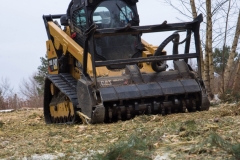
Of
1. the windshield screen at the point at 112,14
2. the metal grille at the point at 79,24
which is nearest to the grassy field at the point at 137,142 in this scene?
the windshield screen at the point at 112,14

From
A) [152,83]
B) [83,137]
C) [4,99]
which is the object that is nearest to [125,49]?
[152,83]

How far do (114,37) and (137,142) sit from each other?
601cm

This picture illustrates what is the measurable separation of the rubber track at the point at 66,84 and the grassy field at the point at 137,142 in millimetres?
1867

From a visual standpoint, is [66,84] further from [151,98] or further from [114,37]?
[151,98]

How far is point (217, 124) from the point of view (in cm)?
712

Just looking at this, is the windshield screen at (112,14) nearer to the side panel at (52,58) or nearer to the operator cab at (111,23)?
the operator cab at (111,23)

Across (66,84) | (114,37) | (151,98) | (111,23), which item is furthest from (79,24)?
(151,98)

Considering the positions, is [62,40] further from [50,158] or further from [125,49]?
[50,158]

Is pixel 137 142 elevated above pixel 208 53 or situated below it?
below

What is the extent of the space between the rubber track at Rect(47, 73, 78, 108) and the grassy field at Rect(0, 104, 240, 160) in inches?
73.5

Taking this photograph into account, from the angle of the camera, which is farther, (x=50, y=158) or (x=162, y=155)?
(x=50, y=158)

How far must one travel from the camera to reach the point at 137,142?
5.51m

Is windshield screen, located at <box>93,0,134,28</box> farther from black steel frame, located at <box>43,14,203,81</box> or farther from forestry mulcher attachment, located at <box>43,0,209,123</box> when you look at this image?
black steel frame, located at <box>43,14,203,81</box>

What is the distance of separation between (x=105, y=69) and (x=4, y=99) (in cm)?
2153
